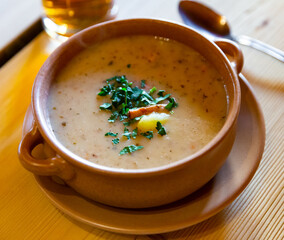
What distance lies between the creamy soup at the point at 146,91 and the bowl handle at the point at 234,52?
75mm

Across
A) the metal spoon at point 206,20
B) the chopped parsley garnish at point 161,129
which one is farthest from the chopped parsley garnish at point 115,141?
the metal spoon at point 206,20

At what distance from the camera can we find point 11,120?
153 centimetres

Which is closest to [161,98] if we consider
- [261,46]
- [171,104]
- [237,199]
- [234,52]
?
[171,104]

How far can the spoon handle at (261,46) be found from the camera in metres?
1.69

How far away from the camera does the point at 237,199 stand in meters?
1.24

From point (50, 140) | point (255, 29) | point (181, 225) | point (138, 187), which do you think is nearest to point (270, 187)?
point (181, 225)

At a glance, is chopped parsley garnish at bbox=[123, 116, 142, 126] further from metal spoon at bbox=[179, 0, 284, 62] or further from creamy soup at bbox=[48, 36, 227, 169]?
metal spoon at bbox=[179, 0, 284, 62]

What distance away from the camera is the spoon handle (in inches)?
66.6

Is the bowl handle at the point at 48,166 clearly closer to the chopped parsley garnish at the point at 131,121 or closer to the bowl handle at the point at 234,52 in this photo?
the chopped parsley garnish at the point at 131,121

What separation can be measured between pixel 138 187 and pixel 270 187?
511mm

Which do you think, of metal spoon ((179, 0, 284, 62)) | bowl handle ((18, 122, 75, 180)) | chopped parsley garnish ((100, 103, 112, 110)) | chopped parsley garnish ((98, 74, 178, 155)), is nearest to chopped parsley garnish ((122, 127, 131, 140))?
chopped parsley garnish ((98, 74, 178, 155))

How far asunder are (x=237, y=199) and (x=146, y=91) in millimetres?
509

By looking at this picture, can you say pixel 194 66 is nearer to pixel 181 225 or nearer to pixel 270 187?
pixel 270 187

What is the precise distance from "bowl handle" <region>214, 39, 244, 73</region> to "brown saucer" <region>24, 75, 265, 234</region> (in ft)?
0.89
